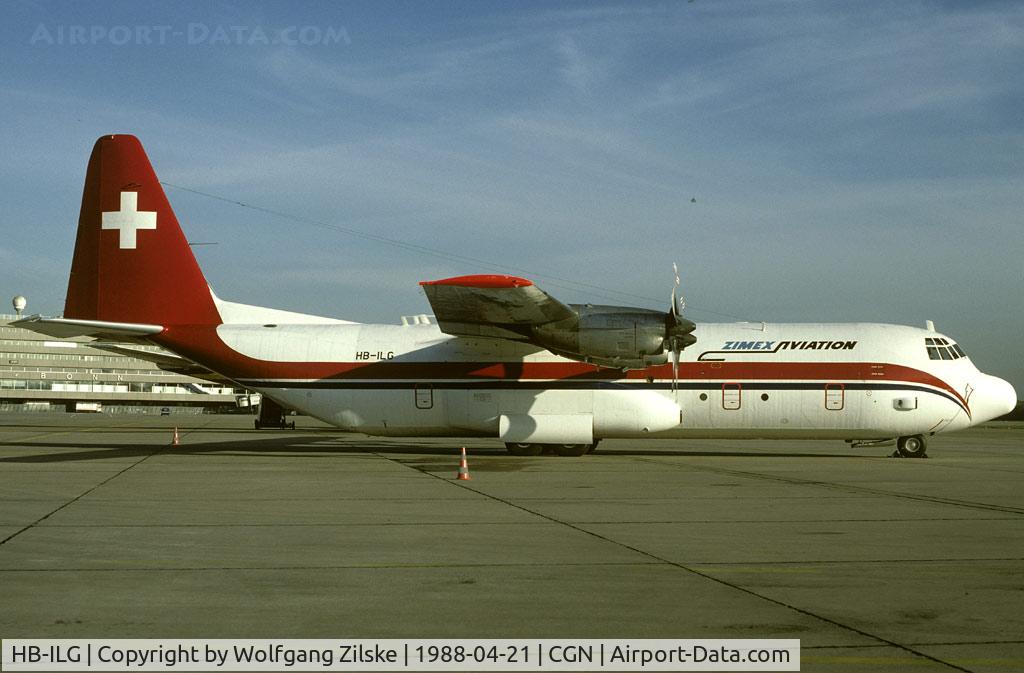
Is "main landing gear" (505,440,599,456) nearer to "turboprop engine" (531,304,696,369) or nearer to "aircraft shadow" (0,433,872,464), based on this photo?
"aircraft shadow" (0,433,872,464)

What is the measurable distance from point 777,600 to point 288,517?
7.18 m

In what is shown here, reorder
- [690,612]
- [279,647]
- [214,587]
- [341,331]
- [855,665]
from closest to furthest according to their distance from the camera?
[855,665], [279,647], [690,612], [214,587], [341,331]

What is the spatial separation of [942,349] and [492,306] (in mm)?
12621

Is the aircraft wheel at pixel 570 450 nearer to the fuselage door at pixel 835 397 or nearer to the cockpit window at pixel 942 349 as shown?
the fuselage door at pixel 835 397

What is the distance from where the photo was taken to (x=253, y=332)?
82.8ft

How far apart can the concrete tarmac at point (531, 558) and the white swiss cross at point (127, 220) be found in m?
8.31

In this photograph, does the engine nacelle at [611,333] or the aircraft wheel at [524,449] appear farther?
the aircraft wheel at [524,449]

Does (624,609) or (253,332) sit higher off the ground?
(253,332)

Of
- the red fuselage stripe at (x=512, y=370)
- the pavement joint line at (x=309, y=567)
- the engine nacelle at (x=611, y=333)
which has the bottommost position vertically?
the pavement joint line at (x=309, y=567)

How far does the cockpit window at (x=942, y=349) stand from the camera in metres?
24.4

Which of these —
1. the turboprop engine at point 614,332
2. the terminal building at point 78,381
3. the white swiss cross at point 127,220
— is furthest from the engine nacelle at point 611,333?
the terminal building at point 78,381

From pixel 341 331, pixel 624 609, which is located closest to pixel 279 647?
pixel 624 609

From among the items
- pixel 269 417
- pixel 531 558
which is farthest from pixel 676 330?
pixel 269 417

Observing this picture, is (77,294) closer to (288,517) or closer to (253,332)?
(253,332)
